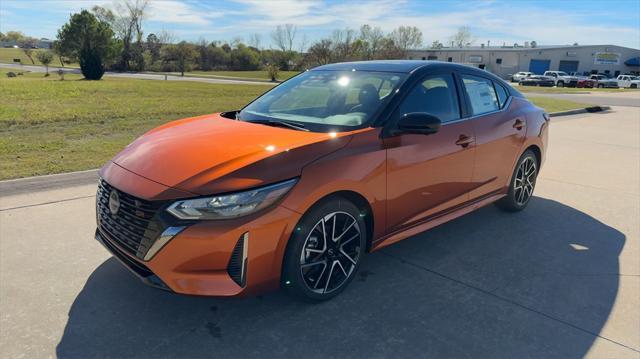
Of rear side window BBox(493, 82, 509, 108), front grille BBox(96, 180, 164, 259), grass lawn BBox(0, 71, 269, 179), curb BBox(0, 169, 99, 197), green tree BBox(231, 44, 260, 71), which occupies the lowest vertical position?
curb BBox(0, 169, 99, 197)

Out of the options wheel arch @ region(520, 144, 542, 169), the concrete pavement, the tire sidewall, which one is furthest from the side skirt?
the concrete pavement

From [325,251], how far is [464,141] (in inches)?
71.7

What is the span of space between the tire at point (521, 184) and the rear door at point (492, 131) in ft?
0.75

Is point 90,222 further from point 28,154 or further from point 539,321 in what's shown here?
point 539,321

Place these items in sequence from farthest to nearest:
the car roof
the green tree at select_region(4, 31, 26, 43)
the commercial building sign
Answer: the green tree at select_region(4, 31, 26, 43)
the commercial building sign
the car roof

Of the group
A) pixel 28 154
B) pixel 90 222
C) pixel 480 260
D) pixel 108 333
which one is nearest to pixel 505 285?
pixel 480 260

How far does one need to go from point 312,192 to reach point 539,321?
1.78 m

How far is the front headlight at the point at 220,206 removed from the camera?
267 cm

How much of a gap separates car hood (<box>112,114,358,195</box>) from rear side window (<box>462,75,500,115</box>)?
183 centimetres

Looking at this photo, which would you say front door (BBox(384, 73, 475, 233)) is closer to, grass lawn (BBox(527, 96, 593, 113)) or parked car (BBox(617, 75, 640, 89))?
grass lawn (BBox(527, 96, 593, 113))

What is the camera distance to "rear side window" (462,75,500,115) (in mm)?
4469

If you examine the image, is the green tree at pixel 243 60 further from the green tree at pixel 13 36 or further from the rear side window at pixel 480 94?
the green tree at pixel 13 36

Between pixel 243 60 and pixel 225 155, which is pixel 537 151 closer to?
pixel 225 155

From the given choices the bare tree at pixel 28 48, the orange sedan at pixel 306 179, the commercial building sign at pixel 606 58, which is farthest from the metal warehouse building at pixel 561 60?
the orange sedan at pixel 306 179
